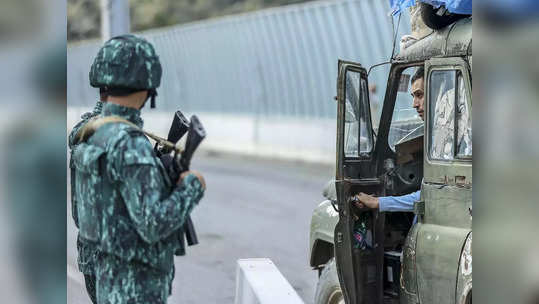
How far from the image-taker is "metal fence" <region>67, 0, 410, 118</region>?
19672mm

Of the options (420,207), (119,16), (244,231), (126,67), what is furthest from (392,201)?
(244,231)

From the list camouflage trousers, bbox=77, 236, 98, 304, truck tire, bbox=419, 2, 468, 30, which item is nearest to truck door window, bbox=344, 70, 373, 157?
truck tire, bbox=419, 2, 468, 30

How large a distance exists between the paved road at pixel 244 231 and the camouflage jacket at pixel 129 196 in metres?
4.06

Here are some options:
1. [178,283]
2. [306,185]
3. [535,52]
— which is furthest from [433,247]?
[306,185]

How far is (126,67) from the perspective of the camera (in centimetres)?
353

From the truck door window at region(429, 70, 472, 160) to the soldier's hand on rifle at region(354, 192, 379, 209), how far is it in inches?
19.4

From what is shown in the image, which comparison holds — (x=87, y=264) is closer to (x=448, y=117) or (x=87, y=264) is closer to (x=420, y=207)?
(x=420, y=207)

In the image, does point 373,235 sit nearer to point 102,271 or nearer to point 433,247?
→ point 433,247

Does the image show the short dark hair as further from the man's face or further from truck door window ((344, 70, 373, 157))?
truck door window ((344, 70, 373, 157))

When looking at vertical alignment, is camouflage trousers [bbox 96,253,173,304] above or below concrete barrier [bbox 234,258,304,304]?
above

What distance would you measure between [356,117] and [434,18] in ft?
2.43

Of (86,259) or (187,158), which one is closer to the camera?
(187,158)

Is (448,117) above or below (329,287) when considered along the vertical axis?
above

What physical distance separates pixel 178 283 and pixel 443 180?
437 centimetres
